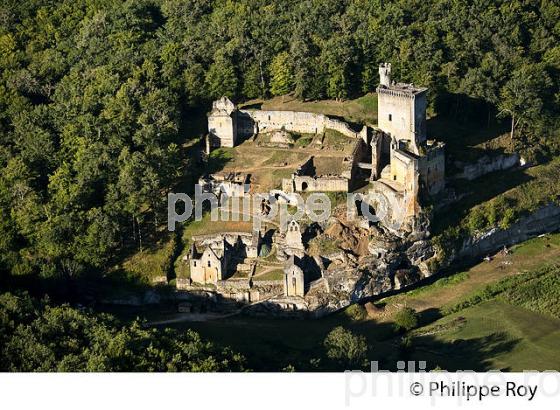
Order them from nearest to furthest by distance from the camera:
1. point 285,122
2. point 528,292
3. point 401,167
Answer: point 528,292 < point 401,167 < point 285,122

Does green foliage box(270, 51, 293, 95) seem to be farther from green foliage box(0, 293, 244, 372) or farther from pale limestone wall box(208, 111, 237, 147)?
green foliage box(0, 293, 244, 372)

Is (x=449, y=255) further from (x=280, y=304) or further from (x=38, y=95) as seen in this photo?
(x=38, y=95)

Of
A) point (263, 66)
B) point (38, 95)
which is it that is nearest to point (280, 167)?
point (263, 66)

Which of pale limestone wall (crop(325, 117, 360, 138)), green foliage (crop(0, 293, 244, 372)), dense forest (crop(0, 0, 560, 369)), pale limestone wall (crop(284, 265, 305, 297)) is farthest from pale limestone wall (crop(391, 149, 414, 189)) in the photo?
green foliage (crop(0, 293, 244, 372))

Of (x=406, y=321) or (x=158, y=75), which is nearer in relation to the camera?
(x=406, y=321)

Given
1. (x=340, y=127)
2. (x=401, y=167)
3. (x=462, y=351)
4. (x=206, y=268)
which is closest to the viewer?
(x=462, y=351)

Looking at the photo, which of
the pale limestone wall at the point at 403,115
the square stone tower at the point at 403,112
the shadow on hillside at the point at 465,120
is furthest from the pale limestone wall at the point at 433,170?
the shadow on hillside at the point at 465,120

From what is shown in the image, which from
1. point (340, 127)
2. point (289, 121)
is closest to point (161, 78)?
point (289, 121)

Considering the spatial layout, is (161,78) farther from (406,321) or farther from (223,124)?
(406,321)
